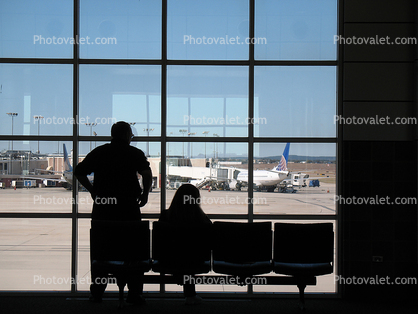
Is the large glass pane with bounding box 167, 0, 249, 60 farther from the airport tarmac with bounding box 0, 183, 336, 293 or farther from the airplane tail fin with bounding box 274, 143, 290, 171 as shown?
the airport tarmac with bounding box 0, 183, 336, 293

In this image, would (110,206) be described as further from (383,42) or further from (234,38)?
(383,42)

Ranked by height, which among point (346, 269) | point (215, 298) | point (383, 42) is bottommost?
point (215, 298)

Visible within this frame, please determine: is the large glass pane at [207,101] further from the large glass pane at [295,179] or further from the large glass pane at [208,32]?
the large glass pane at [295,179]

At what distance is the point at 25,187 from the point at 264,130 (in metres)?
2.85

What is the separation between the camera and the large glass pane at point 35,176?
3.69 meters

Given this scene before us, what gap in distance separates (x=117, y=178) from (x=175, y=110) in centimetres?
107

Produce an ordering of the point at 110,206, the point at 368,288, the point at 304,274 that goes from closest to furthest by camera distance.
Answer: the point at 304,274 < the point at 110,206 < the point at 368,288

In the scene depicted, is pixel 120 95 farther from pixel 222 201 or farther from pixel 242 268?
pixel 242 268

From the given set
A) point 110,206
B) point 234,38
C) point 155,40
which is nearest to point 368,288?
point 110,206

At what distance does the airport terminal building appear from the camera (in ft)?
12.0

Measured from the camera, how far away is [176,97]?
3.77 m

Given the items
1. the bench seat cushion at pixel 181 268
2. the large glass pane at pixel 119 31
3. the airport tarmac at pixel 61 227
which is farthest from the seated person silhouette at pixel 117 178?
the large glass pane at pixel 119 31

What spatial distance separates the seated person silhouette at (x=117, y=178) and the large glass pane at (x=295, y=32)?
6.05 ft

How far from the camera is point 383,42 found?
11.8 feet
